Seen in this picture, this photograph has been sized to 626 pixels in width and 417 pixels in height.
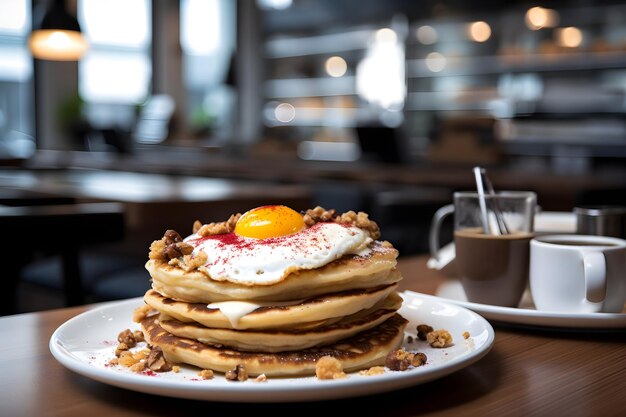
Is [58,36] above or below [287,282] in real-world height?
above

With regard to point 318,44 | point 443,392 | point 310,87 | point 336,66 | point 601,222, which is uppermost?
point 318,44

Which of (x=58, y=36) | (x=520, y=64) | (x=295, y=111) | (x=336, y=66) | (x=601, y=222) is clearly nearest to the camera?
(x=601, y=222)

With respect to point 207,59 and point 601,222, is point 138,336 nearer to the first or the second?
point 601,222

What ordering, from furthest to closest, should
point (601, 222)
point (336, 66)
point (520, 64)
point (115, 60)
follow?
1. point (115, 60)
2. point (336, 66)
3. point (520, 64)
4. point (601, 222)

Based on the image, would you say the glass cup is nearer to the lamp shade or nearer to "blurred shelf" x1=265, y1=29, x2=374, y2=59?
the lamp shade

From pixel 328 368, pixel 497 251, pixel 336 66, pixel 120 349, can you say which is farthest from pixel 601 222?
pixel 336 66

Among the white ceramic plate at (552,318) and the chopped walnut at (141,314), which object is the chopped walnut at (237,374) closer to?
the chopped walnut at (141,314)

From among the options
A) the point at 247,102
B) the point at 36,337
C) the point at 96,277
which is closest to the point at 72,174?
the point at 96,277

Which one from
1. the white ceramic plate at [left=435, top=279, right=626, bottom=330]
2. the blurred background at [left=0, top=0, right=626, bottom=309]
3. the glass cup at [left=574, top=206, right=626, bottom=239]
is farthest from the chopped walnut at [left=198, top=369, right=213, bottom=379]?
the blurred background at [left=0, top=0, right=626, bottom=309]
